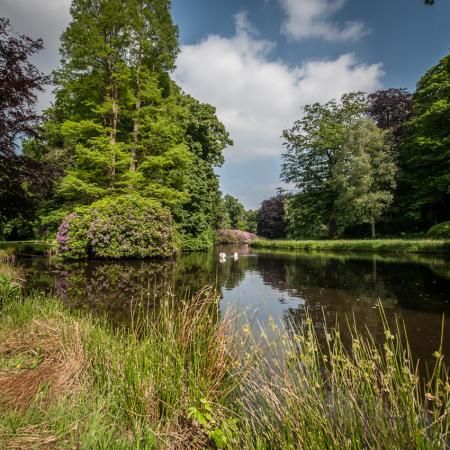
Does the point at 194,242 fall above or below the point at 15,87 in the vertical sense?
below

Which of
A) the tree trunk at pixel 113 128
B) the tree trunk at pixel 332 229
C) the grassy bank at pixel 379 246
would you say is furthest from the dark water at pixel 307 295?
the tree trunk at pixel 332 229

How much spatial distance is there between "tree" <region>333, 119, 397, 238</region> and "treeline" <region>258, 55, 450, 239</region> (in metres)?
0.08

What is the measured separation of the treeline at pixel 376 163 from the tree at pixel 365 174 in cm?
8

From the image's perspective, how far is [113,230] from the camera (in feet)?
47.9

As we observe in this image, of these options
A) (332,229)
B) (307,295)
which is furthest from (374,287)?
(332,229)

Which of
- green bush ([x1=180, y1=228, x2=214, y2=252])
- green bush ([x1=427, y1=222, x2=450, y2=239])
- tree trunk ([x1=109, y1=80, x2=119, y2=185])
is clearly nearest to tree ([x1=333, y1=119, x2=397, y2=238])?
green bush ([x1=427, y1=222, x2=450, y2=239])

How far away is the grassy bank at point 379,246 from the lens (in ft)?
58.2

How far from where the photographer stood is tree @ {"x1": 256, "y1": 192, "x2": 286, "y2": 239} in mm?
57594

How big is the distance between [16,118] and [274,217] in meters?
52.1

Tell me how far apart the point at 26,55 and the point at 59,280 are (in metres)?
7.08

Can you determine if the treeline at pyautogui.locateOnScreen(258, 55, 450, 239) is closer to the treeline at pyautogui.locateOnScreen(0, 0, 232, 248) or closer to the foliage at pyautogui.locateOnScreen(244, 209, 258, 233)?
the treeline at pyautogui.locateOnScreen(0, 0, 232, 248)

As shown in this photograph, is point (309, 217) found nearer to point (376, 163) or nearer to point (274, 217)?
point (376, 163)

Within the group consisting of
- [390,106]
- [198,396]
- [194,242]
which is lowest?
[198,396]

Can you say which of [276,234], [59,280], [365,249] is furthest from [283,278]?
[276,234]
